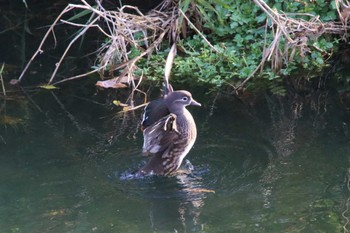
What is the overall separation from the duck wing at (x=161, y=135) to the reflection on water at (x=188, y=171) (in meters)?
0.23

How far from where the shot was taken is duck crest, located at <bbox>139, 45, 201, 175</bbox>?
223 inches

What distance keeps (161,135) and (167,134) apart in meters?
0.05

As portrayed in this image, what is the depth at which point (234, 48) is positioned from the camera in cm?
784

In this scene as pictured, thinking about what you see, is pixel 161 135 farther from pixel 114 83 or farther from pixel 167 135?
pixel 114 83

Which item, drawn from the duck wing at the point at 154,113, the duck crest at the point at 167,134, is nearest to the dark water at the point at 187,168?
the duck crest at the point at 167,134

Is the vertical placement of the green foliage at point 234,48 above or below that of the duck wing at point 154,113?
above

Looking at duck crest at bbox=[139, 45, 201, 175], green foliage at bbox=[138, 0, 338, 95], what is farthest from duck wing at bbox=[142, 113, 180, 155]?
green foliage at bbox=[138, 0, 338, 95]

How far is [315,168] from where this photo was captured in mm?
5520

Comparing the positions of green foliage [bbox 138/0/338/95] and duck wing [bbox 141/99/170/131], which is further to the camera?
green foliage [bbox 138/0/338/95]

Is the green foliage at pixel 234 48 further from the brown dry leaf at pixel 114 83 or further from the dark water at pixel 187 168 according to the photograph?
the dark water at pixel 187 168

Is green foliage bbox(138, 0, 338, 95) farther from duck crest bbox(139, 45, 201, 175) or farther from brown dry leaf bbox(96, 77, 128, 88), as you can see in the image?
duck crest bbox(139, 45, 201, 175)

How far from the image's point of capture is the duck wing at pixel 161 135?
5.62 meters

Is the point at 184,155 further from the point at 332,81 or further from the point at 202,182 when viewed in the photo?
the point at 332,81

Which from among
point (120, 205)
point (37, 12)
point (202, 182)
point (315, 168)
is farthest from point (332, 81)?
point (37, 12)
